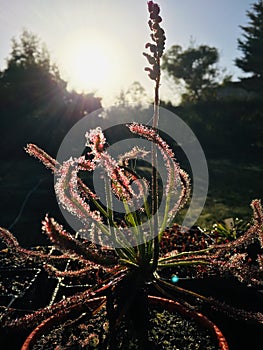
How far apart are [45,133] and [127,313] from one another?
12.8 meters

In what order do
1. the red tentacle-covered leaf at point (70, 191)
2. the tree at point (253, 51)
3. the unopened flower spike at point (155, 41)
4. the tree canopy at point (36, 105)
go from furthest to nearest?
the tree at point (253, 51), the tree canopy at point (36, 105), the red tentacle-covered leaf at point (70, 191), the unopened flower spike at point (155, 41)

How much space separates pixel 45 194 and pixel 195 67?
30603 millimetres

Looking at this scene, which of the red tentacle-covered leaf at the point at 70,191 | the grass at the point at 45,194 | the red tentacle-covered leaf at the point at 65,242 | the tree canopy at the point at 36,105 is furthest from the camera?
the tree canopy at the point at 36,105

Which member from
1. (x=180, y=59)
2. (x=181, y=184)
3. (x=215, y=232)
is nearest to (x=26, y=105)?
(x=215, y=232)

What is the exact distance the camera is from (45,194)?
23.4 ft

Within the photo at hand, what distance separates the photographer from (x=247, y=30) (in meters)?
24.8

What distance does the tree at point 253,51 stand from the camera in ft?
74.5

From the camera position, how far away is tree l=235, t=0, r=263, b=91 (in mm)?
22703

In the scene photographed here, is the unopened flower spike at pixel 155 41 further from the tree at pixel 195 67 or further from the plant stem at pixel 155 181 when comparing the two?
the tree at pixel 195 67

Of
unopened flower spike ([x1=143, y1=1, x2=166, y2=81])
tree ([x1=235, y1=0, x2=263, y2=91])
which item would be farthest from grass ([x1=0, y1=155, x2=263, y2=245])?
tree ([x1=235, y1=0, x2=263, y2=91])

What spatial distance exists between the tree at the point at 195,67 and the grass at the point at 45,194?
79.1 ft

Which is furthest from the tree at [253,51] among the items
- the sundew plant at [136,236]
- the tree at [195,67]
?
the sundew plant at [136,236]

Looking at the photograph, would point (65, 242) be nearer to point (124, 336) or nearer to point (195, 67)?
point (124, 336)

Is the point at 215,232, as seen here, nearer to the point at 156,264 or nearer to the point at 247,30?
the point at 156,264
